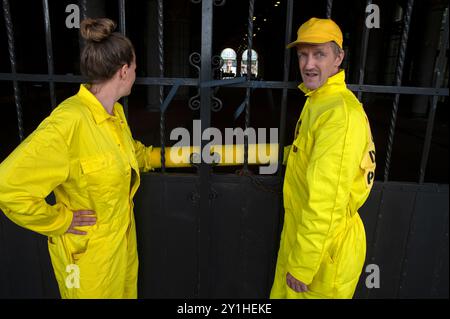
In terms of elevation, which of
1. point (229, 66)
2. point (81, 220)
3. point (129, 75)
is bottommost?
point (81, 220)

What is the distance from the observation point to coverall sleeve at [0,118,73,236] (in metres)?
1.66

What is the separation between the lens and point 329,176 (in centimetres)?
169

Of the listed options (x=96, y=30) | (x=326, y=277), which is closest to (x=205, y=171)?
(x=326, y=277)

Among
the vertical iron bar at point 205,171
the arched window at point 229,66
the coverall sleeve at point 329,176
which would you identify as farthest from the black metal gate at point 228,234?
the arched window at point 229,66

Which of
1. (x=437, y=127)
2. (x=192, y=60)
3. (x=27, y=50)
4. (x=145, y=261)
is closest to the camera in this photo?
(x=192, y=60)

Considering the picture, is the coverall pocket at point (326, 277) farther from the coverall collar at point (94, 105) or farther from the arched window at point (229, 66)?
the arched window at point (229, 66)

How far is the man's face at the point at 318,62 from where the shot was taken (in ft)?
6.05

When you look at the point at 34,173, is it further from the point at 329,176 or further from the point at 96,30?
the point at 329,176

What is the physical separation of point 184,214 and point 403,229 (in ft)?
5.30

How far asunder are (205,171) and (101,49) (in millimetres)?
1095

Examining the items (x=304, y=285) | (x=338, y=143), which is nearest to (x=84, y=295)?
(x=304, y=285)

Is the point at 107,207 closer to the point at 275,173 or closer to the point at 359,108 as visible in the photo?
the point at 275,173

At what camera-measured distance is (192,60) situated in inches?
88.4

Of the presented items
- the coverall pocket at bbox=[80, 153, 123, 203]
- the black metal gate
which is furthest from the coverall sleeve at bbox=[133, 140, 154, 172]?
the coverall pocket at bbox=[80, 153, 123, 203]
